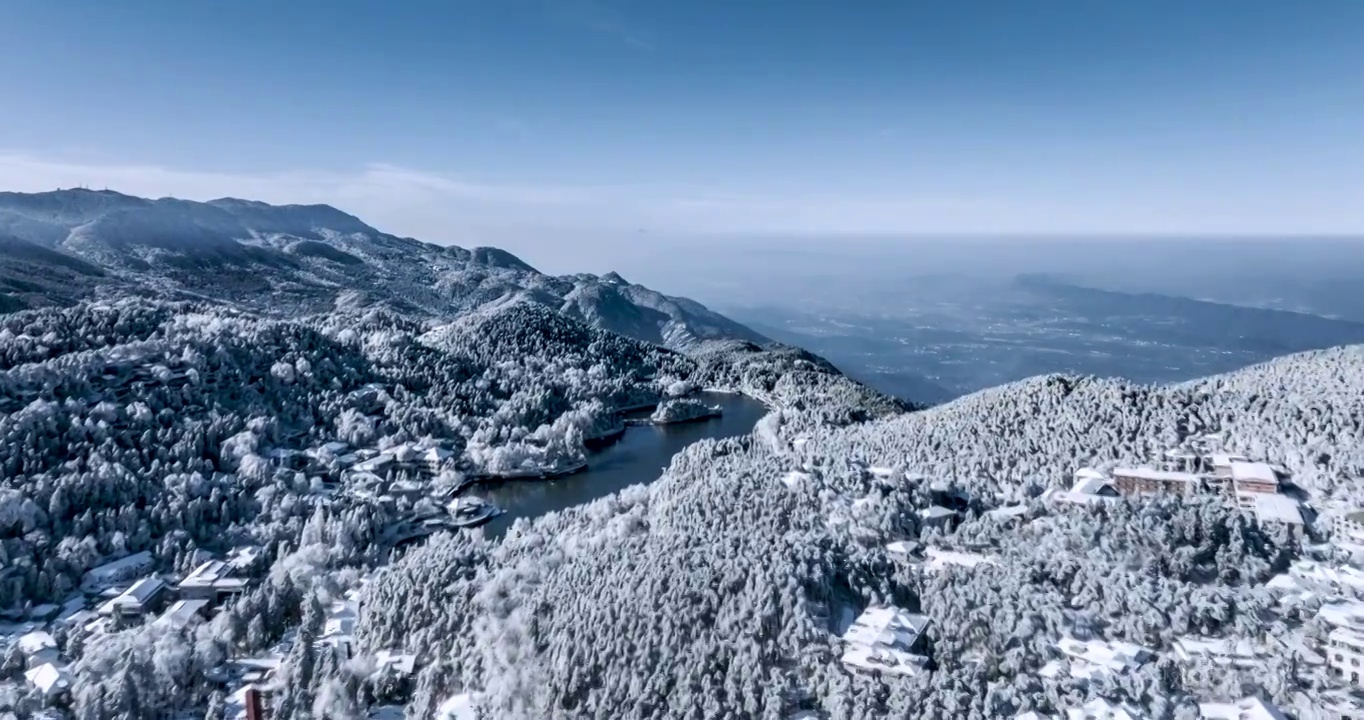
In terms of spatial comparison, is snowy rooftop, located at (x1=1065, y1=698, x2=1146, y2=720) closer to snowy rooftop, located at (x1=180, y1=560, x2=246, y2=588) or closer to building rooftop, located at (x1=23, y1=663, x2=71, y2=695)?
building rooftop, located at (x1=23, y1=663, x2=71, y2=695)

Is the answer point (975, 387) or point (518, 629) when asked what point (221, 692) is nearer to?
point (518, 629)

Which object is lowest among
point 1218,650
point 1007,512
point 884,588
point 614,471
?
point 614,471

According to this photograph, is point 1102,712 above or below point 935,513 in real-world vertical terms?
below

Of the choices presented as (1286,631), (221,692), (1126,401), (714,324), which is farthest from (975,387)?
(221,692)

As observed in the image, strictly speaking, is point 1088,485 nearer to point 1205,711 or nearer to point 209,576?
point 1205,711

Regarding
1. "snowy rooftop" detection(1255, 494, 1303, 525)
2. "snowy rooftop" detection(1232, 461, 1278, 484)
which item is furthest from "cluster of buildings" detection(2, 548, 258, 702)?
"snowy rooftop" detection(1232, 461, 1278, 484)

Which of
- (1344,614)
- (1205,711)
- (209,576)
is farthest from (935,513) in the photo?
(209,576)

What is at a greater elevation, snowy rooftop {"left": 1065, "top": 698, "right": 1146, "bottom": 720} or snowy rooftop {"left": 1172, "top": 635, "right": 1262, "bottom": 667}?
snowy rooftop {"left": 1172, "top": 635, "right": 1262, "bottom": 667}
